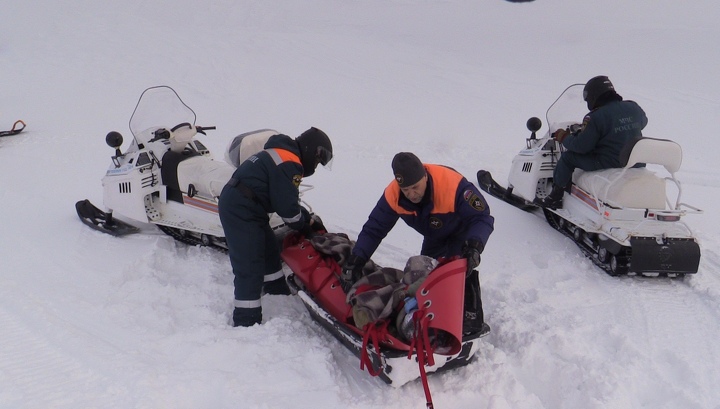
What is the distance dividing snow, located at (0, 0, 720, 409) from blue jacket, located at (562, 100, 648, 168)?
832mm

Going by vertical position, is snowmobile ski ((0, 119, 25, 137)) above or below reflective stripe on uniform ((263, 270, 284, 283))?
above

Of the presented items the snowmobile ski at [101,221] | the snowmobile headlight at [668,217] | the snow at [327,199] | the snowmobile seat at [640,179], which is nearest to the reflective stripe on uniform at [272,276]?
the snow at [327,199]

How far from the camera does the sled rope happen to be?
2.68 m

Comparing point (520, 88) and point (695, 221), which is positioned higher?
point (520, 88)

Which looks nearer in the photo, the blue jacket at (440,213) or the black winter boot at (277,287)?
the blue jacket at (440,213)

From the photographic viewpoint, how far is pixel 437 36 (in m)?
13.9

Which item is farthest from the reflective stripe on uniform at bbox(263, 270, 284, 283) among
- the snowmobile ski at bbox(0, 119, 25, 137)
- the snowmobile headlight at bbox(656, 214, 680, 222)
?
the snowmobile ski at bbox(0, 119, 25, 137)

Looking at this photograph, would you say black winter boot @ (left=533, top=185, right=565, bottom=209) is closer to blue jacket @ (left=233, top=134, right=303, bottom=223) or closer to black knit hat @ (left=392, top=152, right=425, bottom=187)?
black knit hat @ (left=392, top=152, right=425, bottom=187)

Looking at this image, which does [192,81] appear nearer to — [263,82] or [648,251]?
[263,82]

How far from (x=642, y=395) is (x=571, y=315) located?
0.76m

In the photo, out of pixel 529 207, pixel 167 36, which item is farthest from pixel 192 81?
pixel 529 207

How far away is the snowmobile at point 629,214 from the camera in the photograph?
4.02m

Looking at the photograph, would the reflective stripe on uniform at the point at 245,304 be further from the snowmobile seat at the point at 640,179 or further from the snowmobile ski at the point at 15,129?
the snowmobile ski at the point at 15,129

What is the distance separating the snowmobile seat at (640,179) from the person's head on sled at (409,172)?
1.81 m
